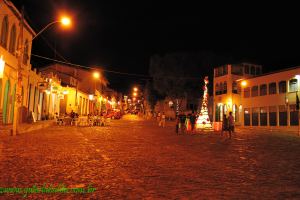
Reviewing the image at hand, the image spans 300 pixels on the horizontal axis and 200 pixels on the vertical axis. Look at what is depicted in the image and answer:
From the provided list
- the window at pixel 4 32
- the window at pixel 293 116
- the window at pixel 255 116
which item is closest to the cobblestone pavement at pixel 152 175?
the window at pixel 4 32

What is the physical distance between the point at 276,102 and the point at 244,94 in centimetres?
741

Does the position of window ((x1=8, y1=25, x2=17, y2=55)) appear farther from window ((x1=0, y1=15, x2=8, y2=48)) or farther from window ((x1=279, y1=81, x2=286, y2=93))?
window ((x1=279, y1=81, x2=286, y2=93))

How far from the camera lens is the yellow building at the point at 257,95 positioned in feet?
113

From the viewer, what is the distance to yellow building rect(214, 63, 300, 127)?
113ft

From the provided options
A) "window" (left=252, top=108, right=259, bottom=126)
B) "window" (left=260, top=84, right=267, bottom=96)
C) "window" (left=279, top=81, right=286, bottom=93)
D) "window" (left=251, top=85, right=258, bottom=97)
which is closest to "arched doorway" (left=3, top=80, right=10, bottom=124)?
"window" (left=279, top=81, right=286, bottom=93)

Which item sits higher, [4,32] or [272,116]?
[4,32]

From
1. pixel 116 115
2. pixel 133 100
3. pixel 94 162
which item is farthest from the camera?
pixel 133 100

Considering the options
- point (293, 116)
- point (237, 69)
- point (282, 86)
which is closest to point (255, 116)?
point (282, 86)

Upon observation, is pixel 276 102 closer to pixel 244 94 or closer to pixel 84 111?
pixel 244 94

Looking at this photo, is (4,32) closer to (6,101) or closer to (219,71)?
(6,101)

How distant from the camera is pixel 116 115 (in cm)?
5844

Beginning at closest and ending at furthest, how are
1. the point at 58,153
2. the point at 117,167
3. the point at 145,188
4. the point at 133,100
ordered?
the point at 145,188
the point at 117,167
the point at 58,153
the point at 133,100

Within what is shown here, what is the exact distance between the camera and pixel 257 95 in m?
40.7

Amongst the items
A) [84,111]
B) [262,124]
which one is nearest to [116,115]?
[84,111]
